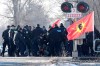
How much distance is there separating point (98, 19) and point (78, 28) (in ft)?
101

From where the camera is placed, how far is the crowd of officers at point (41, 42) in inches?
899

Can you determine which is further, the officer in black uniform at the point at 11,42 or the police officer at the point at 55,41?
the officer in black uniform at the point at 11,42

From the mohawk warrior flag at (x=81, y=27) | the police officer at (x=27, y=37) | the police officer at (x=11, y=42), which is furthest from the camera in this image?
the police officer at (x=11, y=42)

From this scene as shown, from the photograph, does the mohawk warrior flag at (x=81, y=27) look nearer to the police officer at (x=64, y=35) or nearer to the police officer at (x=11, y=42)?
the police officer at (x=64, y=35)

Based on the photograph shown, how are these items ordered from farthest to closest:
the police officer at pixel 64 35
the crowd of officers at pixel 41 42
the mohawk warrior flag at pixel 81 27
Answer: the crowd of officers at pixel 41 42 < the police officer at pixel 64 35 < the mohawk warrior flag at pixel 81 27

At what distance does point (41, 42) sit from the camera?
78.5 feet

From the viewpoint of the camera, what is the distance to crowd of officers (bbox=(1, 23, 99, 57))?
22844mm

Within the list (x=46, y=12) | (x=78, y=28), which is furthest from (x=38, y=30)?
(x=46, y=12)

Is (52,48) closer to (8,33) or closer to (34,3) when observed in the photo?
(8,33)

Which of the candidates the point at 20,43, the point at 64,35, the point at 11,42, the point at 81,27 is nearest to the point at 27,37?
the point at 20,43

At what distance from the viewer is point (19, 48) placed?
24344 mm

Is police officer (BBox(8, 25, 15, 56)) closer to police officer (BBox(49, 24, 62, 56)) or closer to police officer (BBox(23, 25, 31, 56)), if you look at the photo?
police officer (BBox(23, 25, 31, 56))

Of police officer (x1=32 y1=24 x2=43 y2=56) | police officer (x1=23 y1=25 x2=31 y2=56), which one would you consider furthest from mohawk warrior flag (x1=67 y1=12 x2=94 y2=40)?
police officer (x1=23 y1=25 x2=31 y2=56)

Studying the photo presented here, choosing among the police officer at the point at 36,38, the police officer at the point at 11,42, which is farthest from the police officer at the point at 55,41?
the police officer at the point at 11,42
